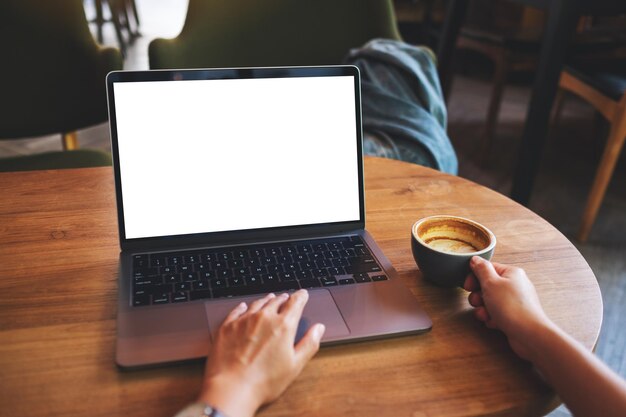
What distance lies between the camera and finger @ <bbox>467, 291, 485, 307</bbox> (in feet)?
2.09

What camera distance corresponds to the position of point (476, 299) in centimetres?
64

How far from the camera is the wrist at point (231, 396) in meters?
0.48

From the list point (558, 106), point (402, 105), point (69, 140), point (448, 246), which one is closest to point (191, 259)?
point (448, 246)

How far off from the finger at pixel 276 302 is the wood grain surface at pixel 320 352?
0.07 meters

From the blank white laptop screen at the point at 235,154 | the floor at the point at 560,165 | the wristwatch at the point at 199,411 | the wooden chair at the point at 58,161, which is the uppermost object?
the blank white laptop screen at the point at 235,154

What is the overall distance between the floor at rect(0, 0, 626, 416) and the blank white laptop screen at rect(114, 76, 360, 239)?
2.89ft

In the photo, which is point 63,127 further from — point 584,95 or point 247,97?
point 584,95

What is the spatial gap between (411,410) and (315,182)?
35 centimetres

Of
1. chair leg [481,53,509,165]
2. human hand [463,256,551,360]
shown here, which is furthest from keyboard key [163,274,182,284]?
chair leg [481,53,509,165]

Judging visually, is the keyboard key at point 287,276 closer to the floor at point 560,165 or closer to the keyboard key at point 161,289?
the keyboard key at point 161,289

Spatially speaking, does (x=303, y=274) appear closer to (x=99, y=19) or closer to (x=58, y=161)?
(x=58, y=161)

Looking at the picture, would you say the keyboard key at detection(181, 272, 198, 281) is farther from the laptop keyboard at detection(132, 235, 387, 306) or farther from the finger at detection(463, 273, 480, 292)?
the finger at detection(463, 273, 480, 292)

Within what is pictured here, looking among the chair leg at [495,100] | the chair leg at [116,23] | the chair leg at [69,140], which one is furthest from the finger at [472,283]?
the chair leg at [116,23]

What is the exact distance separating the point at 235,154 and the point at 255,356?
0.31 meters
